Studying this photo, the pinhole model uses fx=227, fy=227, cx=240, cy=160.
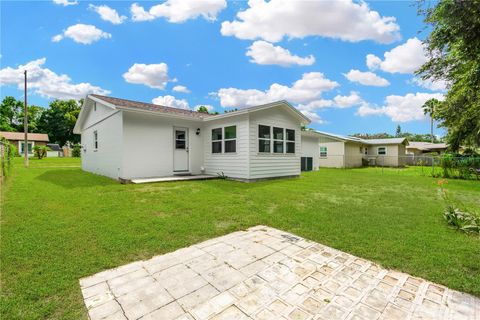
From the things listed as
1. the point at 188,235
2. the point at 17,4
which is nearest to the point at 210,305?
the point at 188,235

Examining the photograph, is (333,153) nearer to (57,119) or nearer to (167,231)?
(167,231)

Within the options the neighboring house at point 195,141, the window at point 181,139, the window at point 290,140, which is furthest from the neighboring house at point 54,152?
the window at point 290,140

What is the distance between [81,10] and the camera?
853 centimetres

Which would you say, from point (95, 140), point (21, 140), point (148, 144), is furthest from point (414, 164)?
point (21, 140)

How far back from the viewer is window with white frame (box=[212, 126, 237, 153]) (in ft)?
30.9

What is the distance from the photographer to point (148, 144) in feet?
29.5

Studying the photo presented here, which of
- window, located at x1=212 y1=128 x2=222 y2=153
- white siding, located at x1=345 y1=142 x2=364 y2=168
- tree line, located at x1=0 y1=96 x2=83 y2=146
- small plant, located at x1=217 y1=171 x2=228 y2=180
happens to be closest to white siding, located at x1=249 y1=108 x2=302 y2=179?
small plant, located at x1=217 y1=171 x2=228 y2=180

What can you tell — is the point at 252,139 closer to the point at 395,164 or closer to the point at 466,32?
the point at 466,32

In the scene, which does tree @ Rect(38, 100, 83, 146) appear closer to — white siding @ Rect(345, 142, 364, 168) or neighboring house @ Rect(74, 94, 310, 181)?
neighboring house @ Rect(74, 94, 310, 181)

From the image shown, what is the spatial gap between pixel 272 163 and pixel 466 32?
758cm

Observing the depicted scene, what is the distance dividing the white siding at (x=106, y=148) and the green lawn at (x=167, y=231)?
2.72 metres

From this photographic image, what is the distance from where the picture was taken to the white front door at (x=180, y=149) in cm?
978

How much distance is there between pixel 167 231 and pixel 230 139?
6321mm

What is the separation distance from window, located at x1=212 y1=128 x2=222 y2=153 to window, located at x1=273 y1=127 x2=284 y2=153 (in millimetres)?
2369
